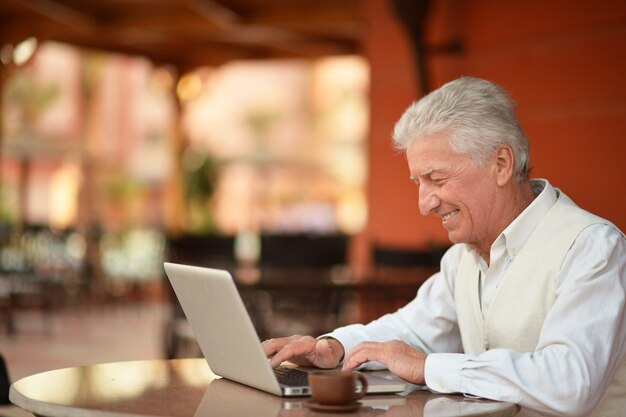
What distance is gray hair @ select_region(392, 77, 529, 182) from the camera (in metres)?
2.06

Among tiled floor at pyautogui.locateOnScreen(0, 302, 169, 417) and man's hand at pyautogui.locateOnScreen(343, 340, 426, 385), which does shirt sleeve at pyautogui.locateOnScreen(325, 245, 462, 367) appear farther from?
tiled floor at pyautogui.locateOnScreen(0, 302, 169, 417)

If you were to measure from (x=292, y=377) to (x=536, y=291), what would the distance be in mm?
513

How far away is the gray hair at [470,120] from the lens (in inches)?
81.1

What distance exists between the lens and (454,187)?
2084mm

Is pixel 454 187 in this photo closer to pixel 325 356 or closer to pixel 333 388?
pixel 325 356

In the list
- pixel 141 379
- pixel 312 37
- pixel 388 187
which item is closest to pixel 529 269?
pixel 141 379

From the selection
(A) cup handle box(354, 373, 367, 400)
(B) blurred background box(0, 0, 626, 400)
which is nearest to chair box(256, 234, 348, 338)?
(B) blurred background box(0, 0, 626, 400)

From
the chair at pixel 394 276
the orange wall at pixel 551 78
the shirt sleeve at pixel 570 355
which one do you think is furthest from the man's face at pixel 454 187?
the chair at pixel 394 276

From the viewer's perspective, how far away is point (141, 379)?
2.04m

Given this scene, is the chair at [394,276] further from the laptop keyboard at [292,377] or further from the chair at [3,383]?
the laptop keyboard at [292,377]

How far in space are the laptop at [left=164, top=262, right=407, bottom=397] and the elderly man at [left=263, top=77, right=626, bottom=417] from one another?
113 mm

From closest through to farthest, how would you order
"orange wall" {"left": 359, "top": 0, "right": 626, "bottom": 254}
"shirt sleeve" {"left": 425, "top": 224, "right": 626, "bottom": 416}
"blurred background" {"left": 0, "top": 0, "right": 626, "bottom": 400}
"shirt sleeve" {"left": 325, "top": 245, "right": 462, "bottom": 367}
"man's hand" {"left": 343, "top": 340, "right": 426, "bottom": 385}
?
"shirt sleeve" {"left": 425, "top": 224, "right": 626, "bottom": 416} < "man's hand" {"left": 343, "top": 340, "right": 426, "bottom": 385} < "shirt sleeve" {"left": 325, "top": 245, "right": 462, "bottom": 367} < "orange wall" {"left": 359, "top": 0, "right": 626, "bottom": 254} < "blurred background" {"left": 0, "top": 0, "right": 626, "bottom": 400}

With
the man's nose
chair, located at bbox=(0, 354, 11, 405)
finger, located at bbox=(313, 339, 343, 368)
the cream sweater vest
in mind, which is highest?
the man's nose

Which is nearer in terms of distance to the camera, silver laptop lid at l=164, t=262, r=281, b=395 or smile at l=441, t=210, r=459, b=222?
silver laptop lid at l=164, t=262, r=281, b=395
